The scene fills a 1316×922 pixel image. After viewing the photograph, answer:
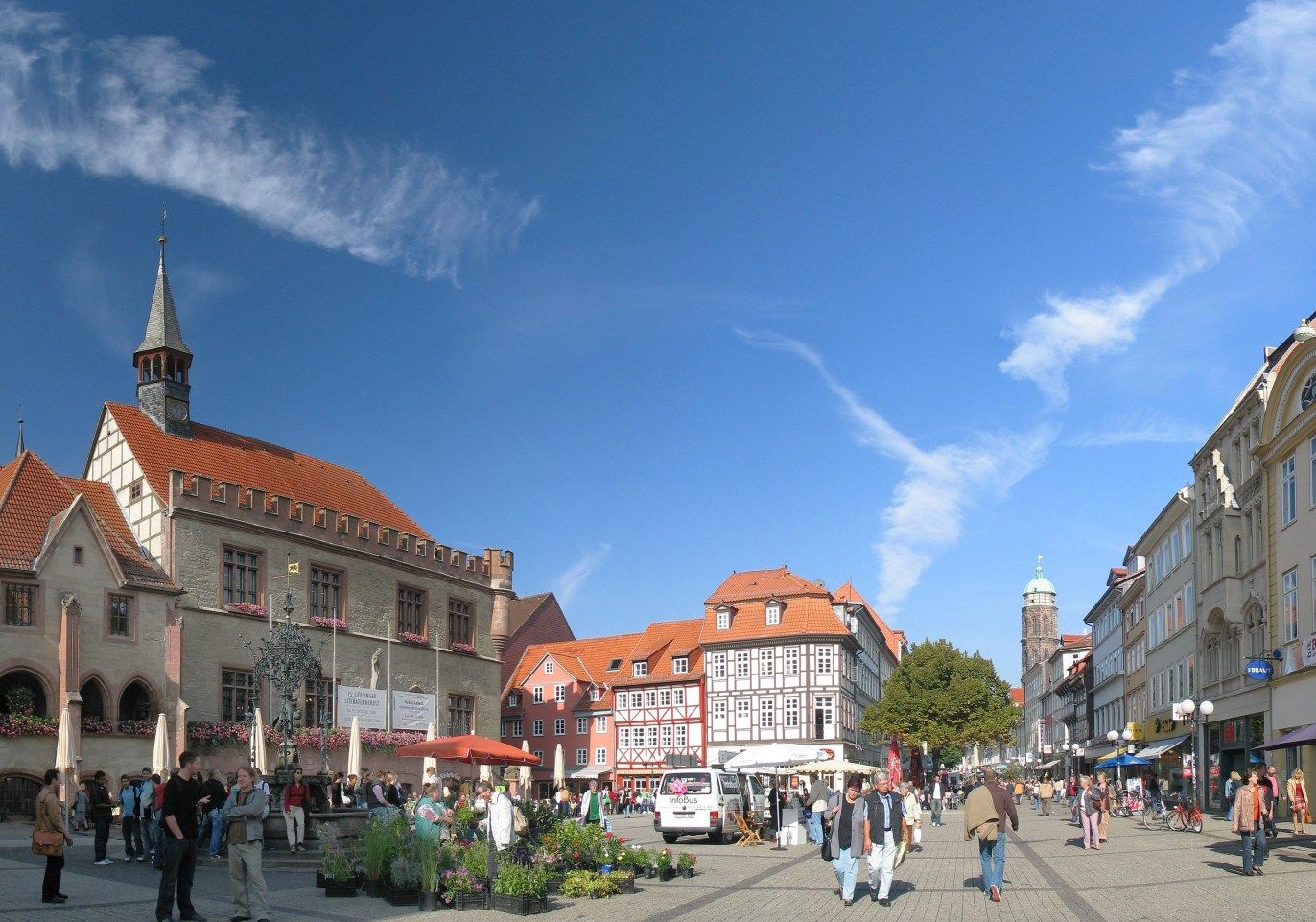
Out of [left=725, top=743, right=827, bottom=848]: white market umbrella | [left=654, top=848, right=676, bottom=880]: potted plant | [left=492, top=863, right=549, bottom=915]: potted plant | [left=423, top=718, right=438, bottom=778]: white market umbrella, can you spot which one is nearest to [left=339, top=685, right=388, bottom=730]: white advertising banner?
[left=423, top=718, right=438, bottom=778]: white market umbrella

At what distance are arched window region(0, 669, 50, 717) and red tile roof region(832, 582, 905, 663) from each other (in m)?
58.7

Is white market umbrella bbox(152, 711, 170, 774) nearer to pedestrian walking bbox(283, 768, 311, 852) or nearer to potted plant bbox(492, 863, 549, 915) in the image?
pedestrian walking bbox(283, 768, 311, 852)

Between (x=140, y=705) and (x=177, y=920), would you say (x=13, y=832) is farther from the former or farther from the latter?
(x=177, y=920)

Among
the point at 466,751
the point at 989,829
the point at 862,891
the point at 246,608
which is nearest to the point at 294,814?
the point at 466,751

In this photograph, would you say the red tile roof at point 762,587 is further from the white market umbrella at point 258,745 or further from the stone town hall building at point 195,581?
the white market umbrella at point 258,745

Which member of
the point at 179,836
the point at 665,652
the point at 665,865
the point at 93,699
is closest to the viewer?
the point at 179,836

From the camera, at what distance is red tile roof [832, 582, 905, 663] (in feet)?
317

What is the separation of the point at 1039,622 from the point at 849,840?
169 meters

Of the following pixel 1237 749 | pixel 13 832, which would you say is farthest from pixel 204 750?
pixel 1237 749

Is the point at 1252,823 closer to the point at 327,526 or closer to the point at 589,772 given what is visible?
the point at 327,526

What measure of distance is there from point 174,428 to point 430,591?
1288 centimetres

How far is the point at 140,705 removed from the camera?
4231 centimetres

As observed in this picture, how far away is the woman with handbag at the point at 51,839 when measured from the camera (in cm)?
1638

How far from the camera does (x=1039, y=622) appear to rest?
17875 cm
